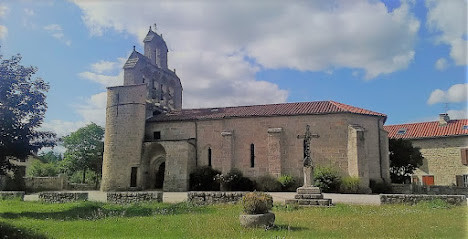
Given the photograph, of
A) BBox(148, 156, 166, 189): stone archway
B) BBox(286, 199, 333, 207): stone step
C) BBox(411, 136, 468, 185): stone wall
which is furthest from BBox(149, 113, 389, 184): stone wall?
BBox(286, 199, 333, 207): stone step

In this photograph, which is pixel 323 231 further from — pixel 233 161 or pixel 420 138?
pixel 420 138

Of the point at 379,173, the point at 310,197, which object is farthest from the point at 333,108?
the point at 310,197

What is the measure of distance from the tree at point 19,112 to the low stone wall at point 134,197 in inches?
158

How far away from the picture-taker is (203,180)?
2797 centimetres

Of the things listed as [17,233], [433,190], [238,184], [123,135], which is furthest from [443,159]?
[17,233]

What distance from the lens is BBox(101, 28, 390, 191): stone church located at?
27.1 meters

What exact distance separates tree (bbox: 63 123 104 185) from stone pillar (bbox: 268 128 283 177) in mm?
21263

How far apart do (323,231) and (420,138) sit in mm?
31634

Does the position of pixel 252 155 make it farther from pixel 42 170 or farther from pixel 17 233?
pixel 42 170

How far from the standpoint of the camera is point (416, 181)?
36.2m

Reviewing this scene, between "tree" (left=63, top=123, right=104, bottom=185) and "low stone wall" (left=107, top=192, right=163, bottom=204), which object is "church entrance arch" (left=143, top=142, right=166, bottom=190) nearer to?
"tree" (left=63, top=123, right=104, bottom=185)

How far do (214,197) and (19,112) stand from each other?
8.78 metres

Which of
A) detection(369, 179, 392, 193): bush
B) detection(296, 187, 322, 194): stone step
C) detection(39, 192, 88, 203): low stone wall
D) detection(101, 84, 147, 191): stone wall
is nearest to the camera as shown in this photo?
detection(296, 187, 322, 194): stone step

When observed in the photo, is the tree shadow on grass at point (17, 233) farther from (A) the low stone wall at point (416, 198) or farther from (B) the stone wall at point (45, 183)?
(B) the stone wall at point (45, 183)
